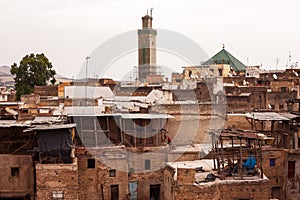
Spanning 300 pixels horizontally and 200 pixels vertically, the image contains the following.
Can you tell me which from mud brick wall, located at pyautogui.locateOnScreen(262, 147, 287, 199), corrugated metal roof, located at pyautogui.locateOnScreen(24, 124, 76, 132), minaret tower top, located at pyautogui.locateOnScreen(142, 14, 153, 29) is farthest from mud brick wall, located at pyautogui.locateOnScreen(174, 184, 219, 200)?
minaret tower top, located at pyautogui.locateOnScreen(142, 14, 153, 29)

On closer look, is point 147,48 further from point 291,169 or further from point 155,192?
point 291,169

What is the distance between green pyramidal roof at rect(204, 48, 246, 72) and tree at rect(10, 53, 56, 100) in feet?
69.4

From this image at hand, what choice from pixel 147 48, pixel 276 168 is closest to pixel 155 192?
pixel 276 168

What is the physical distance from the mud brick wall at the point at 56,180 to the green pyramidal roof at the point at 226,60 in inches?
1572

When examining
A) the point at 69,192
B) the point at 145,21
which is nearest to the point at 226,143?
the point at 69,192

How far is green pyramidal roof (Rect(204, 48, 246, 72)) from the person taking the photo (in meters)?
59.0

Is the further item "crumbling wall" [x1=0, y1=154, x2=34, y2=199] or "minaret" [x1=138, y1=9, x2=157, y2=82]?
"minaret" [x1=138, y1=9, x2=157, y2=82]

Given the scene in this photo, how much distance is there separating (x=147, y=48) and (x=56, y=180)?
45473mm

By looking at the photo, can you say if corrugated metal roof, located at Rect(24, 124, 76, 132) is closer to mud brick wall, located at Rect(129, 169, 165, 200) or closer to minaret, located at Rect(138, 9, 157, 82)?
mud brick wall, located at Rect(129, 169, 165, 200)

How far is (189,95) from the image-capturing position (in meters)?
37.4

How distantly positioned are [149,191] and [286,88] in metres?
22.1

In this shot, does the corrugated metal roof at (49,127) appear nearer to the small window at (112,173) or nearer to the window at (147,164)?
the small window at (112,173)

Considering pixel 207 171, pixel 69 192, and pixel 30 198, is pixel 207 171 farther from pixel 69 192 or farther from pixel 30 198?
pixel 30 198

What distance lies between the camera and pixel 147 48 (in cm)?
6469
